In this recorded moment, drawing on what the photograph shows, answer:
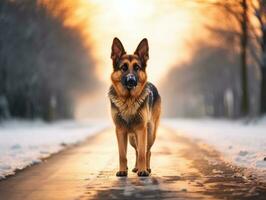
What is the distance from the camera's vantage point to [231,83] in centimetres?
7825

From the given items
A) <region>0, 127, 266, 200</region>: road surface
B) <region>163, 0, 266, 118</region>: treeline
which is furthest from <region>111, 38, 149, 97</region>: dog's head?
<region>163, 0, 266, 118</region>: treeline

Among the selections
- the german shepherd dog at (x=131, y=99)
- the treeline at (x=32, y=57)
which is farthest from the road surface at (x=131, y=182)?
the treeline at (x=32, y=57)

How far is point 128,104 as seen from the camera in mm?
12531

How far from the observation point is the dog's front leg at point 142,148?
12.7 metres

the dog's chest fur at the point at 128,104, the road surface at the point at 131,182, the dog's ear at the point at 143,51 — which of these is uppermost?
the dog's ear at the point at 143,51

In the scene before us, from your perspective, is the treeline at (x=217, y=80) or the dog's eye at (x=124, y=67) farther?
the treeline at (x=217, y=80)

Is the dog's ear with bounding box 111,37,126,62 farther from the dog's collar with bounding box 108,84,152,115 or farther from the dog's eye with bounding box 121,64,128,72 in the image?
the dog's collar with bounding box 108,84,152,115

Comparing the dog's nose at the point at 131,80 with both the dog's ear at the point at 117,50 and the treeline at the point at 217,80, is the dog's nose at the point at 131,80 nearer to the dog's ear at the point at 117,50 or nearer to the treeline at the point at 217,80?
the dog's ear at the point at 117,50

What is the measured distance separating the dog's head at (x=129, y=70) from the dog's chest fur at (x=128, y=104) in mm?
157

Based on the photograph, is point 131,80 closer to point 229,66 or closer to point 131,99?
point 131,99

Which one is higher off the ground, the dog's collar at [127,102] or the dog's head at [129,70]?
the dog's head at [129,70]

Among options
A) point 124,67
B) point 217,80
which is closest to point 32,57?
point 217,80

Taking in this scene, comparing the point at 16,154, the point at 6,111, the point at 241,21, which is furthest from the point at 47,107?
the point at 16,154

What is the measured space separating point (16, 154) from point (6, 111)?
36.6 metres
